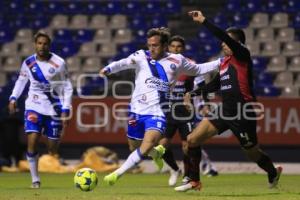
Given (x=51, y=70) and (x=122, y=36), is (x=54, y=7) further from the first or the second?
(x=51, y=70)

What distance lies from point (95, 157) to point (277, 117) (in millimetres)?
4303

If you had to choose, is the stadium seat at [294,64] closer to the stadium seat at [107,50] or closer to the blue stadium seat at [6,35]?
the stadium seat at [107,50]

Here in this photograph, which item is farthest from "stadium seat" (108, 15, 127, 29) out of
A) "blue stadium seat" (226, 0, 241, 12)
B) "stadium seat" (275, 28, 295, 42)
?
"stadium seat" (275, 28, 295, 42)

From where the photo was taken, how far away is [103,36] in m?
23.2

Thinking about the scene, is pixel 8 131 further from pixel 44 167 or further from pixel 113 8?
pixel 113 8

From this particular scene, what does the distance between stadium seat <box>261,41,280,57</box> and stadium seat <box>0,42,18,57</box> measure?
22.2 feet

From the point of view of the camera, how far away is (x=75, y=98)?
756 inches

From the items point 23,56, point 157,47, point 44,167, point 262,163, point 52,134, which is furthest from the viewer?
point 23,56

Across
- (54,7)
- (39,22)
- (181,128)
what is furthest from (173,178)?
(54,7)

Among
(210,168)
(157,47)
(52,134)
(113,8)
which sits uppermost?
(113,8)

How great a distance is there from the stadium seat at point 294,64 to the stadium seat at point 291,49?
0.50ft

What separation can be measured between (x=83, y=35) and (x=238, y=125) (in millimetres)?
12571

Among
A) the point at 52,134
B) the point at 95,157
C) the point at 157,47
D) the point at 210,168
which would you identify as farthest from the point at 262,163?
the point at 95,157

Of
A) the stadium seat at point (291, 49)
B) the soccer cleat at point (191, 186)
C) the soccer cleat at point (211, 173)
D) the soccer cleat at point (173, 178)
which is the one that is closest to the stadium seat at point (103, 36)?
the stadium seat at point (291, 49)
